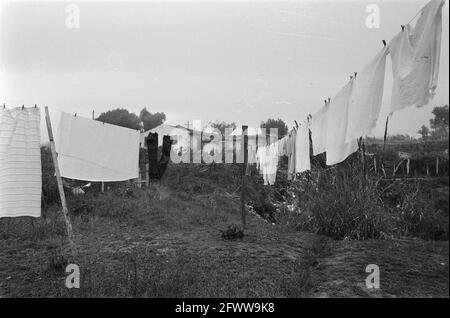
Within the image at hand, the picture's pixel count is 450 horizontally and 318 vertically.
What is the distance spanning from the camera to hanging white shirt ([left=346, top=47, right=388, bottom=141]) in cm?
344

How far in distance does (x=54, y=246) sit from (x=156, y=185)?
690 centimetres

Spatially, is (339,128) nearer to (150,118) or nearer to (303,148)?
(303,148)

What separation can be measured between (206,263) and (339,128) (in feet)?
8.14

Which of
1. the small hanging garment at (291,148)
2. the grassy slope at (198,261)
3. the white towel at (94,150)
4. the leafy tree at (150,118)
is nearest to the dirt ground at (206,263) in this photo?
the grassy slope at (198,261)

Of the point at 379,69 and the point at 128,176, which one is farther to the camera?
the point at 128,176

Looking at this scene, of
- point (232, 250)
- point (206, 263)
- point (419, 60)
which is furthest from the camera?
point (232, 250)

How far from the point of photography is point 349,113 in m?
3.99

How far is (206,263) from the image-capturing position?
14.5ft

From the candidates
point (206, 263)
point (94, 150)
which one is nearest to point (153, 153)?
point (94, 150)

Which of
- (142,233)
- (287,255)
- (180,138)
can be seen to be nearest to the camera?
(287,255)

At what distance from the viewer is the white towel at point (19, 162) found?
12.9ft
